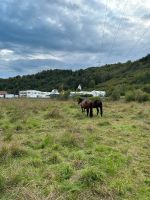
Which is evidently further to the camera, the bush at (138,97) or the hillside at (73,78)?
the hillside at (73,78)

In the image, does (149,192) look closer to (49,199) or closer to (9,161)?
(49,199)

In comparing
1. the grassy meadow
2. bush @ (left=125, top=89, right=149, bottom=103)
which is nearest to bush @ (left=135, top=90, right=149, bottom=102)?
bush @ (left=125, top=89, right=149, bottom=103)

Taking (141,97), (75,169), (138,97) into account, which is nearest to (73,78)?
(138,97)

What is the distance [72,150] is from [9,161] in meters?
2.46

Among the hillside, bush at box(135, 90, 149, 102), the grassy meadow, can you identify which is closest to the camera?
the grassy meadow

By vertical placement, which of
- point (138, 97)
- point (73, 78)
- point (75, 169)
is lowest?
point (75, 169)

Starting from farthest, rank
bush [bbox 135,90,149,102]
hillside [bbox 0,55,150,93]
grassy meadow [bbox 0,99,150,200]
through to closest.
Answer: hillside [bbox 0,55,150,93] → bush [bbox 135,90,149,102] → grassy meadow [bbox 0,99,150,200]

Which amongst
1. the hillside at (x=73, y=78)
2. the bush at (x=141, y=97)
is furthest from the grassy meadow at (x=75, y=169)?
the hillside at (x=73, y=78)

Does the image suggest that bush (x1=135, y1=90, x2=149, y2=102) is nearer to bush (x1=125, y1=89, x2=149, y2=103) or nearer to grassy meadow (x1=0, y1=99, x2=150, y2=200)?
bush (x1=125, y1=89, x2=149, y2=103)

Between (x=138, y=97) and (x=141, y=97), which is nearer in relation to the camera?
(x=141, y=97)

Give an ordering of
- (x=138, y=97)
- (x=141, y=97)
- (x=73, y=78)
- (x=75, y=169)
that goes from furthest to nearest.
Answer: (x=73, y=78) < (x=138, y=97) < (x=141, y=97) < (x=75, y=169)

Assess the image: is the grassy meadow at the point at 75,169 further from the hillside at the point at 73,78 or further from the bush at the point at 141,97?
the hillside at the point at 73,78

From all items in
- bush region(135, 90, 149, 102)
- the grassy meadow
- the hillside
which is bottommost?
the grassy meadow

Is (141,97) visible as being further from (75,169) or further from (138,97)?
(75,169)
